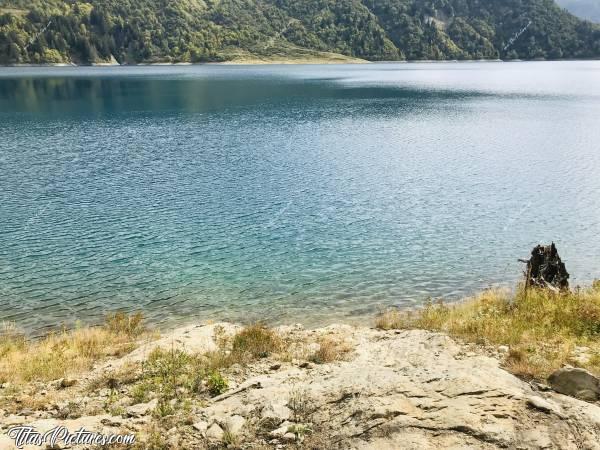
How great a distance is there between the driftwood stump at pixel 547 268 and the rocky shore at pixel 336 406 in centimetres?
789

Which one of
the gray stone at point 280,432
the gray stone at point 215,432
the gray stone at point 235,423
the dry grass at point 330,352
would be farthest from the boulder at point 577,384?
the gray stone at point 215,432

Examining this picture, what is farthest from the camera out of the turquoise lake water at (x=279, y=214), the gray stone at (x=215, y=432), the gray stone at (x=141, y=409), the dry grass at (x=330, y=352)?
the turquoise lake water at (x=279, y=214)

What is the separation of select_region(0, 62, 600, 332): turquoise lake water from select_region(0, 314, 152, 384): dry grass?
177 cm

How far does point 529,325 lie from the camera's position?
55.1 feet

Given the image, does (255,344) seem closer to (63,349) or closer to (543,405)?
(63,349)

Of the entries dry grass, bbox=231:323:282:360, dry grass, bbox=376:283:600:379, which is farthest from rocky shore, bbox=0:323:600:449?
dry grass, bbox=376:283:600:379

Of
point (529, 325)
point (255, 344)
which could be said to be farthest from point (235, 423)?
point (529, 325)

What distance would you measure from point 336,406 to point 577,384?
5627 mm

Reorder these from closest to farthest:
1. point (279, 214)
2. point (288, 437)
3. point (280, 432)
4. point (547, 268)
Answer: point (288, 437) → point (280, 432) → point (547, 268) → point (279, 214)

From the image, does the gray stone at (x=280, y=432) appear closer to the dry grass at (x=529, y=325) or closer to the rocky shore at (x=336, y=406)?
the rocky shore at (x=336, y=406)

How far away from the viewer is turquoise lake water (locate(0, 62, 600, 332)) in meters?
25.2

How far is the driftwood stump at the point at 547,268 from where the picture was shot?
21406mm

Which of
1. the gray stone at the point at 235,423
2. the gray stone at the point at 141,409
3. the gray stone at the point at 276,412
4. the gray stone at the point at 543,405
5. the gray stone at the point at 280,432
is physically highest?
the gray stone at the point at 543,405

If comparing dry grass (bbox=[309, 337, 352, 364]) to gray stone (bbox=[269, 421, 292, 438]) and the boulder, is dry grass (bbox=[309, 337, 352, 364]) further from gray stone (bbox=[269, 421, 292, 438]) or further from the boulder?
the boulder
